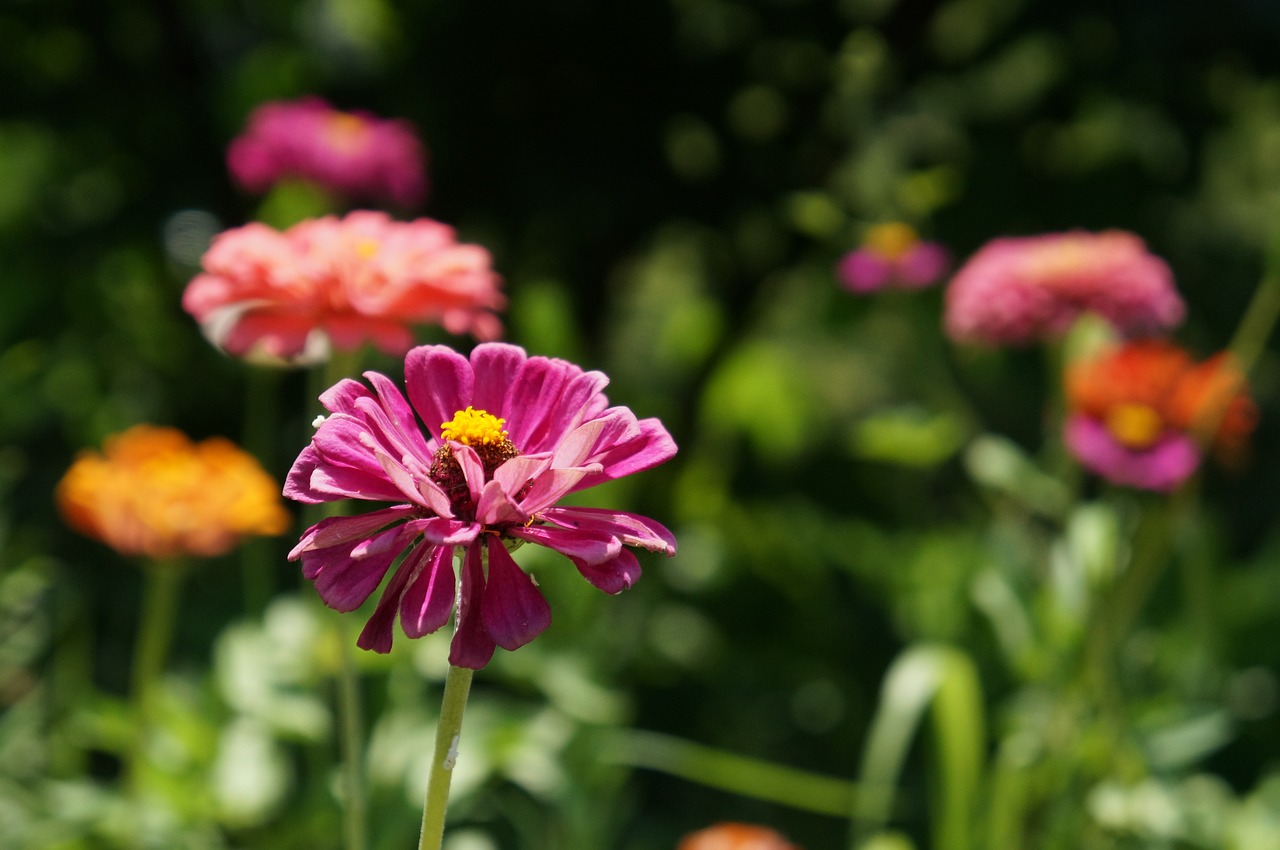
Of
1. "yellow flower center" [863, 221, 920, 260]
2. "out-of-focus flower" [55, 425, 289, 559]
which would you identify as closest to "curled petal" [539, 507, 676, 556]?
"out-of-focus flower" [55, 425, 289, 559]

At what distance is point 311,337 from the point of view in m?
0.82

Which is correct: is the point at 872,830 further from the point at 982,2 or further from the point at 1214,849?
the point at 982,2

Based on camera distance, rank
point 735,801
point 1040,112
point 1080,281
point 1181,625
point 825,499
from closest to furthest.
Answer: point 1080,281 → point 1181,625 → point 735,801 → point 1040,112 → point 825,499

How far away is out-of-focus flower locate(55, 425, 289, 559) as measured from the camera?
1087mm

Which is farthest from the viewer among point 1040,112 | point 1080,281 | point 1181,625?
point 1040,112

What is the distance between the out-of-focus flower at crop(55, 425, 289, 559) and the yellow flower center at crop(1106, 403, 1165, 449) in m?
0.84

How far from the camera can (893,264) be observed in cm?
153

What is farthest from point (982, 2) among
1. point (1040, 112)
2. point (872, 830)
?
point (872, 830)

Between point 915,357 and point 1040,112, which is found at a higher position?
point 1040,112

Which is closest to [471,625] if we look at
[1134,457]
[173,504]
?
[173,504]

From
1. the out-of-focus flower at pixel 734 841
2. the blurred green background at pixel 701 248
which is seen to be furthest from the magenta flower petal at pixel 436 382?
the blurred green background at pixel 701 248

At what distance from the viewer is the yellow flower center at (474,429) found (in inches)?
20.8

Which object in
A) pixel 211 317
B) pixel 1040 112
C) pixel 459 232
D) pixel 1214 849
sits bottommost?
pixel 1214 849

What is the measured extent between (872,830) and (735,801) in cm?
42
